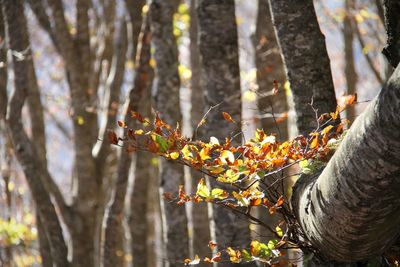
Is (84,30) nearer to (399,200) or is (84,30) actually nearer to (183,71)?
(183,71)

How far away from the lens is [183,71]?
400 inches

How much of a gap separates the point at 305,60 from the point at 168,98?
2583mm

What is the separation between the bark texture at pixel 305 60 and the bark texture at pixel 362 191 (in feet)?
3.64

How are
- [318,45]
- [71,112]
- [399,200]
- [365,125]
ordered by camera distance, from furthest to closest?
[71,112], [318,45], [399,200], [365,125]

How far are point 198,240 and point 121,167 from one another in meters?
2.09

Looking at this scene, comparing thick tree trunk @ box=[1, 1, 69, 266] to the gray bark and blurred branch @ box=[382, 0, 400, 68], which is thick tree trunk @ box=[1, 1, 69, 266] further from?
blurred branch @ box=[382, 0, 400, 68]

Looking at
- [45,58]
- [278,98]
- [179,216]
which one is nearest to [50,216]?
[179,216]

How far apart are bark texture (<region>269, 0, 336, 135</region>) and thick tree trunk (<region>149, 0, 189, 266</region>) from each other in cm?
247

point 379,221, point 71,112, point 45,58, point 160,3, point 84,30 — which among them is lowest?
point 379,221

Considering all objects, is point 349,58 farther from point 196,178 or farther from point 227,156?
point 227,156

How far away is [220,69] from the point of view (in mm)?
4781

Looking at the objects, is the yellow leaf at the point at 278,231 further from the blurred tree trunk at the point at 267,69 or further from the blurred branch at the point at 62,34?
the blurred branch at the point at 62,34

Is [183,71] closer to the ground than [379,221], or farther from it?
farther from it

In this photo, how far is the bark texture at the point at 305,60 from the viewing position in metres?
3.66
